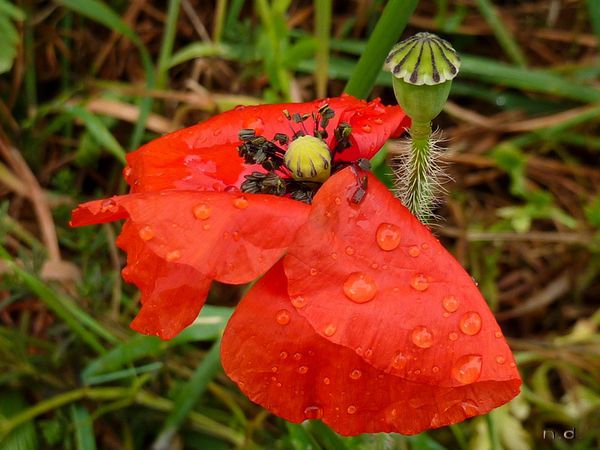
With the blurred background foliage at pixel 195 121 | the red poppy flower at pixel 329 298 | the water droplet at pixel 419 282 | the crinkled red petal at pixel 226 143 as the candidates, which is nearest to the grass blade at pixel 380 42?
the blurred background foliage at pixel 195 121

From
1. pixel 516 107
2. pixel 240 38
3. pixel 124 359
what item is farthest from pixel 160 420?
pixel 516 107

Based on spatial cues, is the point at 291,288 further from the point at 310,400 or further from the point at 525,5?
the point at 525,5

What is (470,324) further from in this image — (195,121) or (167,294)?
(195,121)

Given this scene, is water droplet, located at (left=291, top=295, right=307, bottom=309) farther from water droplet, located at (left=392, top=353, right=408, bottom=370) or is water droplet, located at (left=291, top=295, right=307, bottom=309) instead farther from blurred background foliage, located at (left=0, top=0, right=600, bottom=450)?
blurred background foliage, located at (left=0, top=0, right=600, bottom=450)

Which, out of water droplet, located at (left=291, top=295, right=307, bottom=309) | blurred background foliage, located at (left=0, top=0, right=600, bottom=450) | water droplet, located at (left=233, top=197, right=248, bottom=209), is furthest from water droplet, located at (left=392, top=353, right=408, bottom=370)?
blurred background foliage, located at (left=0, top=0, right=600, bottom=450)

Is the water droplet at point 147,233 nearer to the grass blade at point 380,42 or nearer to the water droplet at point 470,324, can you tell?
the water droplet at point 470,324

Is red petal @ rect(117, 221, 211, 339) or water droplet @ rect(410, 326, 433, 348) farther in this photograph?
red petal @ rect(117, 221, 211, 339)
